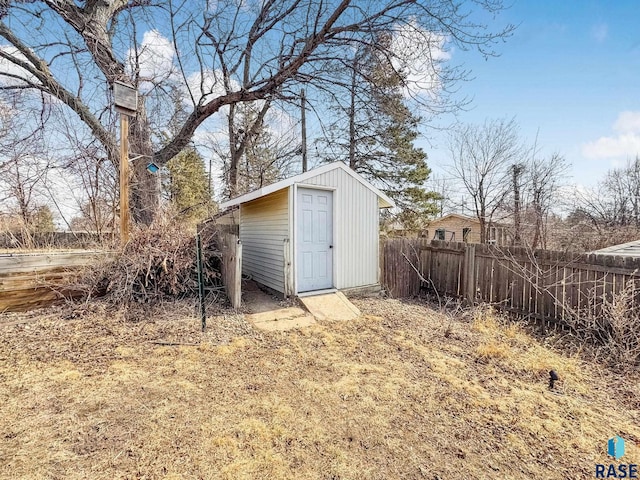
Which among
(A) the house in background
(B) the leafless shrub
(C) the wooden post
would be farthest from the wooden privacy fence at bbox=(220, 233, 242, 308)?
(A) the house in background

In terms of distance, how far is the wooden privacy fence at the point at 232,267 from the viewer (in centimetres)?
516

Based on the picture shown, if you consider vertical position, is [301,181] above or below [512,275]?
above

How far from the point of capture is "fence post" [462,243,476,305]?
20.0 ft

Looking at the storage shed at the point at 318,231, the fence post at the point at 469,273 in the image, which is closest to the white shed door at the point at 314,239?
the storage shed at the point at 318,231

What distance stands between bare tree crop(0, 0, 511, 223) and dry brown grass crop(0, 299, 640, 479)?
377 cm

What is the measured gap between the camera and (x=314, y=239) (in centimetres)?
624

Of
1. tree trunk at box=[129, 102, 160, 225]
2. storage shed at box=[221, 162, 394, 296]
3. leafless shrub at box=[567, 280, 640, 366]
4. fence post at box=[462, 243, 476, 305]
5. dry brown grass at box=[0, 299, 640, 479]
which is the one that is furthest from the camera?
tree trunk at box=[129, 102, 160, 225]

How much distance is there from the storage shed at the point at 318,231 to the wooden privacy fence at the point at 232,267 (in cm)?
103

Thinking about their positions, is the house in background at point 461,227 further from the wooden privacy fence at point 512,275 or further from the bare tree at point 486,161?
the wooden privacy fence at point 512,275

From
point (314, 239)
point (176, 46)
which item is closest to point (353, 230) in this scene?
point (314, 239)

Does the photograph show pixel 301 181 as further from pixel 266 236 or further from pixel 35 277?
pixel 35 277

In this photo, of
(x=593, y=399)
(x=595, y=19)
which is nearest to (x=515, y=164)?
(x=595, y=19)

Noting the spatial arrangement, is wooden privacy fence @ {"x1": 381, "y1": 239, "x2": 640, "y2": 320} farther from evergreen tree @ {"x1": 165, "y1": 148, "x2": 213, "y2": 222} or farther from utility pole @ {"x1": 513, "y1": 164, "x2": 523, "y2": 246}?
evergreen tree @ {"x1": 165, "y1": 148, "x2": 213, "y2": 222}

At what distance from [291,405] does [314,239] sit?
388 cm
